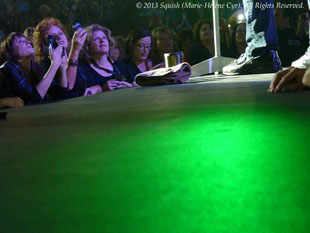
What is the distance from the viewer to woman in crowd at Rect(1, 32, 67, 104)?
187 cm

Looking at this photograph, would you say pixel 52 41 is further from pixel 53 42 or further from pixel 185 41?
pixel 185 41

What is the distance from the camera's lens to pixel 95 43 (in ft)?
8.28

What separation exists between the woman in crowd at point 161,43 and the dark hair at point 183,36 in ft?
0.19

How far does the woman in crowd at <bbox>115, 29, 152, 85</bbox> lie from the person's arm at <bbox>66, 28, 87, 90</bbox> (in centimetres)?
38

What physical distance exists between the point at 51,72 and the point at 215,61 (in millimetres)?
1814

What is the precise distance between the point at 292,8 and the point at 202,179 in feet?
12.4

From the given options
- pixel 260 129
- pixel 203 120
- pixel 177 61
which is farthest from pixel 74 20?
pixel 260 129

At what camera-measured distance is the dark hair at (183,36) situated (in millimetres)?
3340

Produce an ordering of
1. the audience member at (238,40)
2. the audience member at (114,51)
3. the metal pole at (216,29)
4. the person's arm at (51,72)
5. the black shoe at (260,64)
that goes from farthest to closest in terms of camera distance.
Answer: the audience member at (238,40), the metal pole at (216,29), the audience member at (114,51), the black shoe at (260,64), the person's arm at (51,72)

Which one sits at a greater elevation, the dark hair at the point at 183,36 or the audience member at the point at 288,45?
the dark hair at the point at 183,36

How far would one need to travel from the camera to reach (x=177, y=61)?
2.99 m

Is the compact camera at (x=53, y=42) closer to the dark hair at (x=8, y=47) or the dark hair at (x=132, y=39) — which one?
the dark hair at (x=8, y=47)

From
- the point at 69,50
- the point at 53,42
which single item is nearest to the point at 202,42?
the point at 69,50

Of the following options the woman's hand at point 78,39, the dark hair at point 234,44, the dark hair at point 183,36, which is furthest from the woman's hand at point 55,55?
the dark hair at point 234,44
